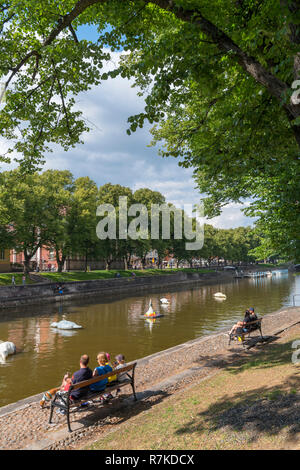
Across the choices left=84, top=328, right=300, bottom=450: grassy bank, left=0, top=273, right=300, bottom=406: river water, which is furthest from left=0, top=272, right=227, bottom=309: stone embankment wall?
left=84, top=328, right=300, bottom=450: grassy bank

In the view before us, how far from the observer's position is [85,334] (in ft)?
65.8

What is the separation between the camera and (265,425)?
530 centimetres

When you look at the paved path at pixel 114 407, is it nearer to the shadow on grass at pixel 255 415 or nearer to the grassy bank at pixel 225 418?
the grassy bank at pixel 225 418

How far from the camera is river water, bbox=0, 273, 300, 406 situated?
1255cm

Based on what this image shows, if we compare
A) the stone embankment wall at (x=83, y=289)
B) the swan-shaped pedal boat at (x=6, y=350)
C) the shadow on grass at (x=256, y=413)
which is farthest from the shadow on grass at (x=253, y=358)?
the stone embankment wall at (x=83, y=289)

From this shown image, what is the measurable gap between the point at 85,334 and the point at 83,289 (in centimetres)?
2364

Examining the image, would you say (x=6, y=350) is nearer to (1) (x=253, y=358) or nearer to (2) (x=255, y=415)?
(1) (x=253, y=358)

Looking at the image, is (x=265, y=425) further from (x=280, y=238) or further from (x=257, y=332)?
(x=257, y=332)

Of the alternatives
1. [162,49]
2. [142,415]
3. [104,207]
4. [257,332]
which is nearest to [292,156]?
[162,49]

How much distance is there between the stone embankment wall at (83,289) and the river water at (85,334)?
3.04 meters

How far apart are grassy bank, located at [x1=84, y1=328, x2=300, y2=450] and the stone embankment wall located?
92.5 feet

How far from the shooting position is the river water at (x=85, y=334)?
1255cm

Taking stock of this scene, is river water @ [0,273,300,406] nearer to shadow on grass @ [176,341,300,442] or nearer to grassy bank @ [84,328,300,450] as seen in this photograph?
grassy bank @ [84,328,300,450]

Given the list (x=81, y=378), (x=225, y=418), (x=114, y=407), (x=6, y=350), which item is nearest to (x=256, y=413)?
(x=225, y=418)
